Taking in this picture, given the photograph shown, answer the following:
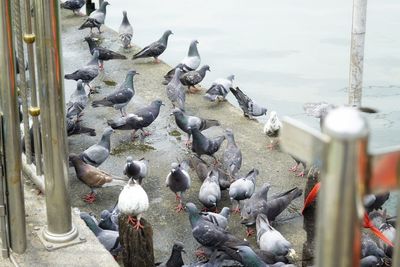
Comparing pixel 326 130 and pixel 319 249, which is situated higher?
pixel 326 130

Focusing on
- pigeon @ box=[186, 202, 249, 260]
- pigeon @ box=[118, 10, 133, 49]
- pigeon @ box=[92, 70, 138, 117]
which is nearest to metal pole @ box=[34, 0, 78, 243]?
pigeon @ box=[186, 202, 249, 260]

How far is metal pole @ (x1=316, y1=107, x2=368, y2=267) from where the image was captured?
1.06 m

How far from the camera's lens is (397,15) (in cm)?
1232

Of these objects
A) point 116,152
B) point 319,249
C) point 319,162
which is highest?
point 319,162

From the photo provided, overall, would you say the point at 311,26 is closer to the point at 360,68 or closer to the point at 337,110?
the point at 360,68

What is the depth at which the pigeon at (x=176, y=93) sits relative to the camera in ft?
27.7

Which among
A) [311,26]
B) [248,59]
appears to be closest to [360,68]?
[248,59]

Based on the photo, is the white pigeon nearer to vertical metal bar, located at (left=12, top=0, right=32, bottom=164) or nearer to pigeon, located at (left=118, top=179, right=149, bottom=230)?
pigeon, located at (left=118, top=179, right=149, bottom=230)

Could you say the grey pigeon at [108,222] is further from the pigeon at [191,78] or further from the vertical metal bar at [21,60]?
the pigeon at [191,78]

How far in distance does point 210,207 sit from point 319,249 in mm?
5166

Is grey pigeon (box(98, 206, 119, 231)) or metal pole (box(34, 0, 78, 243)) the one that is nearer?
metal pole (box(34, 0, 78, 243))

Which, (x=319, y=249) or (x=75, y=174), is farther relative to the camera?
(x=75, y=174)

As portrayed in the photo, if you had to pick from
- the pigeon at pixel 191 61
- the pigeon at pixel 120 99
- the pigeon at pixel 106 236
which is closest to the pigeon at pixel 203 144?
the pigeon at pixel 120 99

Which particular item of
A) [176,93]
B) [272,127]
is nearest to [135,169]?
[272,127]
